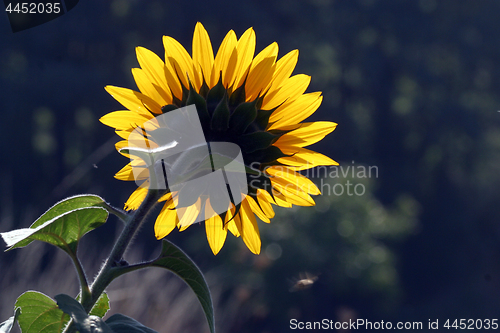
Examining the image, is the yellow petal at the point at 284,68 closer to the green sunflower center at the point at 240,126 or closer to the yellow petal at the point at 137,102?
the green sunflower center at the point at 240,126

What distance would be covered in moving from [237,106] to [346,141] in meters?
12.7

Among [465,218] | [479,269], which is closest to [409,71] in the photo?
[465,218]

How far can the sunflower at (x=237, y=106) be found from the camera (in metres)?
0.73

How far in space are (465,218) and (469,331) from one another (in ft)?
14.3

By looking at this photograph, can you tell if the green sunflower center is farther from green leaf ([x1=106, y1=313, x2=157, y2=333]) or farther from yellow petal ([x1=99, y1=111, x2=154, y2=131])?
green leaf ([x1=106, y1=313, x2=157, y2=333])

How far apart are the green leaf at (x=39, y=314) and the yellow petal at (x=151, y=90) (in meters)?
0.37

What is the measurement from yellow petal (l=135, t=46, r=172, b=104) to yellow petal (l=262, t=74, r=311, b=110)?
18 cm

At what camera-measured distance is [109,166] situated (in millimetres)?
9750

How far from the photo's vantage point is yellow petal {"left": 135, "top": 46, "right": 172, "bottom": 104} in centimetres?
77

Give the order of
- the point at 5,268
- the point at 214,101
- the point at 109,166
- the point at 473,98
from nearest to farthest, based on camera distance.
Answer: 1. the point at 214,101
2. the point at 5,268
3. the point at 109,166
4. the point at 473,98

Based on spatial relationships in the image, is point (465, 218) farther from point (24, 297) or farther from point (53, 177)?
point (24, 297)

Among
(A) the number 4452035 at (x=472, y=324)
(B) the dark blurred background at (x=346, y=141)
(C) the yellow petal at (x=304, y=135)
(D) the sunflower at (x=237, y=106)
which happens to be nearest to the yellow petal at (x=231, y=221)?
(D) the sunflower at (x=237, y=106)

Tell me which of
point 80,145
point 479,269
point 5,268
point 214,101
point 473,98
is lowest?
point 214,101

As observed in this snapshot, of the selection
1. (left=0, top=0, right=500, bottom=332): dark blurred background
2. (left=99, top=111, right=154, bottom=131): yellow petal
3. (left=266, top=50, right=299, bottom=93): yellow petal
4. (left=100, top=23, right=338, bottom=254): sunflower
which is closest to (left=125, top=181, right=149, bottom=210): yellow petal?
(left=100, top=23, right=338, bottom=254): sunflower
